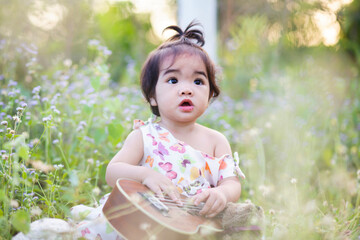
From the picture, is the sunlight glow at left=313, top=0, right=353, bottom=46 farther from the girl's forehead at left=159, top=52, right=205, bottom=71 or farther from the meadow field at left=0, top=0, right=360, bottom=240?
the girl's forehead at left=159, top=52, right=205, bottom=71

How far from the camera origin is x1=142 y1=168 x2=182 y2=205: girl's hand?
1.65 metres

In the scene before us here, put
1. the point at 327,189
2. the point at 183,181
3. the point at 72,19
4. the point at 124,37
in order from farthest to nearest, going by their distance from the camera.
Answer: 1. the point at 124,37
2. the point at 72,19
3. the point at 327,189
4. the point at 183,181

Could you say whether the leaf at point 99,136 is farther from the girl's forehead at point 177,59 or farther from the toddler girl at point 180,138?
the girl's forehead at point 177,59

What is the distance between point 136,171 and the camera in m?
1.75

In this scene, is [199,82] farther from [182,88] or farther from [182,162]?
[182,162]

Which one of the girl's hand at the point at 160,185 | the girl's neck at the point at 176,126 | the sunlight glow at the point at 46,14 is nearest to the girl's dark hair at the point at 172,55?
the girl's neck at the point at 176,126

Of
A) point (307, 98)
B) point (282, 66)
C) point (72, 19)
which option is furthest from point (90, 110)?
point (282, 66)

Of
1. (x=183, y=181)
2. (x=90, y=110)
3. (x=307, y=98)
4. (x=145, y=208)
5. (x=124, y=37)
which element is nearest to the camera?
(x=145, y=208)

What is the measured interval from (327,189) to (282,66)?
10.5 feet

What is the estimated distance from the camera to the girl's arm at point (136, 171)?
5.51ft

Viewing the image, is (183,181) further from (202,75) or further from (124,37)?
(124,37)

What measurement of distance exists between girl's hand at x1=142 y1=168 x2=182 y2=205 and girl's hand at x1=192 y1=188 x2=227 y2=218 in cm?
9

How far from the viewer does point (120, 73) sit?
5832 mm

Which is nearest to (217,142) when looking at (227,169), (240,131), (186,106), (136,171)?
(227,169)
